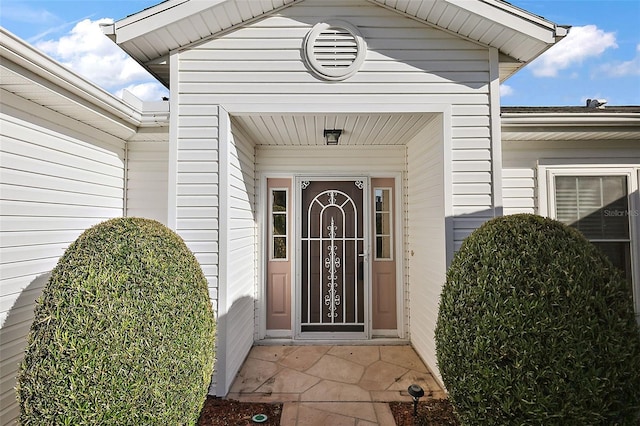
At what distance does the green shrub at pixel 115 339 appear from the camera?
5.53ft

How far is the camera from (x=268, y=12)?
2947 millimetres

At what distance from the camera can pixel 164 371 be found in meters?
1.86

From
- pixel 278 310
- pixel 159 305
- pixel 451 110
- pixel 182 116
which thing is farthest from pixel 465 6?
pixel 278 310

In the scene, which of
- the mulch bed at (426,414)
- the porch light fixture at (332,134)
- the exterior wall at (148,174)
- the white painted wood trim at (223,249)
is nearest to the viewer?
the mulch bed at (426,414)

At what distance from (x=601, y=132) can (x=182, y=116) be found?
442 centimetres

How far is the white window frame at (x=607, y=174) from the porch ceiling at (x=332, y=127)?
1.65m

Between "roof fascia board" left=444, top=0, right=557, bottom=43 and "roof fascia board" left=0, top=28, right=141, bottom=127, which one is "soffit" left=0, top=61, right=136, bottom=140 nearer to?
"roof fascia board" left=0, top=28, right=141, bottom=127

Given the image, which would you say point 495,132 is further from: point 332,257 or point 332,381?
point 332,381

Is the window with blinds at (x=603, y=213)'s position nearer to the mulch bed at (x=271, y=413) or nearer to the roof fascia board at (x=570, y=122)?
the roof fascia board at (x=570, y=122)

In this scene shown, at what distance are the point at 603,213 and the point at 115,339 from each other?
16.4 feet

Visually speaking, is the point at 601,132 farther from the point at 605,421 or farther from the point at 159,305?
the point at 159,305

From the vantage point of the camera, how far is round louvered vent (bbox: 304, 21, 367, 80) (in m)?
2.94

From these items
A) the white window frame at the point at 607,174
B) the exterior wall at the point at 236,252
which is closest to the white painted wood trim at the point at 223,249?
the exterior wall at the point at 236,252

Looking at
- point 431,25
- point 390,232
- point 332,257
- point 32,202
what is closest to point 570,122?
point 431,25
